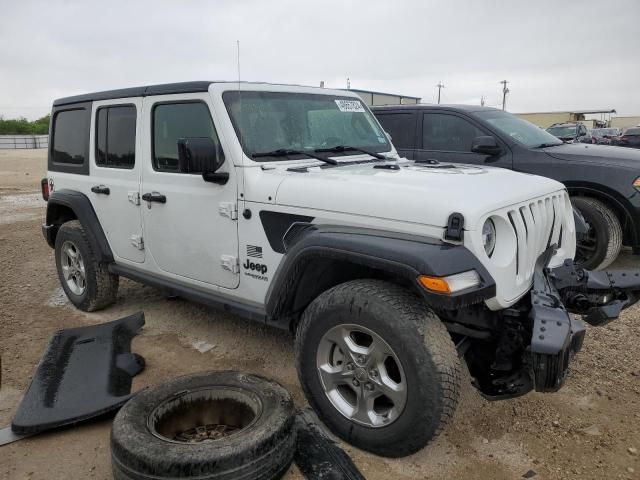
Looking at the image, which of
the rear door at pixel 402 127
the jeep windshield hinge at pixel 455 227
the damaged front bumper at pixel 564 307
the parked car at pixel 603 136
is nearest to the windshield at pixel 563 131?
the parked car at pixel 603 136

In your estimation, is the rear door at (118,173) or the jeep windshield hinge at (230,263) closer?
the jeep windshield hinge at (230,263)

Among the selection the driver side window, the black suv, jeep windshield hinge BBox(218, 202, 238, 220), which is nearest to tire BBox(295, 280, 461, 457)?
jeep windshield hinge BBox(218, 202, 238, 220)

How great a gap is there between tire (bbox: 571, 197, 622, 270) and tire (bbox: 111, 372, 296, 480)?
13.7 ft

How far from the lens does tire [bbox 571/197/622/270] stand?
18.2 feet

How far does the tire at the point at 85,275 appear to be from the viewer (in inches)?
185

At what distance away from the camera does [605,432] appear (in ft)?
9.74

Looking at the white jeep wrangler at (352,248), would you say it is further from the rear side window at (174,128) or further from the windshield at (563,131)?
the windshield at (563,131)

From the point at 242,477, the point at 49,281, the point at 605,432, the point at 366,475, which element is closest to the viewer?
the point at 242,477

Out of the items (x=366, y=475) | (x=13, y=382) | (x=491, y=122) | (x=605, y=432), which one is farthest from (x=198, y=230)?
(x=491, y=122)

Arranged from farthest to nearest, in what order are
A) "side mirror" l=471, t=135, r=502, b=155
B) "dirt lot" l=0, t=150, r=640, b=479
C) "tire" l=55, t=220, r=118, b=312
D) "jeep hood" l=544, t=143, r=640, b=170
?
"side mirror" l=471, t=135, r=502, b=155, "jeep hood" l=544, t=143, r=640, b=170, "tire" l=55, t=220, r=118, b=312, "dirt lot" l=0, t=150, r=640, b=479

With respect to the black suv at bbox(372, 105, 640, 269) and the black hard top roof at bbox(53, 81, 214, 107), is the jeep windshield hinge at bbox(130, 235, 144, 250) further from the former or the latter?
the black suv at bbox(372, 105, 640, 269)

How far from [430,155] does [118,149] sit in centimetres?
375

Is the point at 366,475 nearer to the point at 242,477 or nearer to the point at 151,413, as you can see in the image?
the point at 242,477

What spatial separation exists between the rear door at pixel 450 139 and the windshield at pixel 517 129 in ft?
0.68
